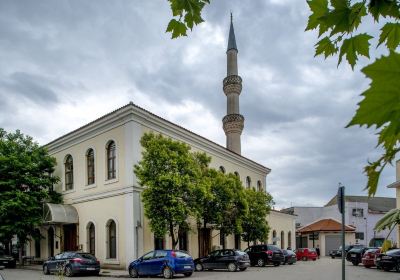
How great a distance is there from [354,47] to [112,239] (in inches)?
1073

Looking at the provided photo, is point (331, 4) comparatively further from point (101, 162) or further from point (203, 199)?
point (101, 162)

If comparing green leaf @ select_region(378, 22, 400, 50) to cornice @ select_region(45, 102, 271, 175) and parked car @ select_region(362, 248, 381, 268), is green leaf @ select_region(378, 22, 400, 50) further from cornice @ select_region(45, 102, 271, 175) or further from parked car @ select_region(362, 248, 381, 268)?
parked car @ select_region(362, 248, 381, 268)

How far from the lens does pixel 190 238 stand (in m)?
30.6

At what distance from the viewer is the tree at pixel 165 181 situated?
23812mm

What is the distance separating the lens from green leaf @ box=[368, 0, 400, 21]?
4.76 ft

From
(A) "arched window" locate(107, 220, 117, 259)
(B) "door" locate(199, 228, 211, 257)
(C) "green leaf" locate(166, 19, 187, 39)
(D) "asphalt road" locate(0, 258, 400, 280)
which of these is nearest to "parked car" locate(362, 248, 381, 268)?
(D) "asphalt road" locate(0, 258, 400, 280)

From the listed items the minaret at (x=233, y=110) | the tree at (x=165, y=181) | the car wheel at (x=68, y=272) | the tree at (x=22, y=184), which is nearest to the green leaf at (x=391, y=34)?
the tree at (x=165, y=181)

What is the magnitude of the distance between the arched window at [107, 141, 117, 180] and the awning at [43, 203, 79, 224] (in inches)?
171

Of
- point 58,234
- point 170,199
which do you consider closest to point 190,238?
point 170,199

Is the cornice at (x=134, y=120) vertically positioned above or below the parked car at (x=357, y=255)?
above

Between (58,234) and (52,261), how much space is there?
8422 millimetres

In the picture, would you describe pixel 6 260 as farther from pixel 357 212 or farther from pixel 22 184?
pixel 357 212

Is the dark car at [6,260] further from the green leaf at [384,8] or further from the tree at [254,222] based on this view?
the green leaf at [384,8]

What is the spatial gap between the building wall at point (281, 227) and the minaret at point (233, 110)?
28.7 ft
